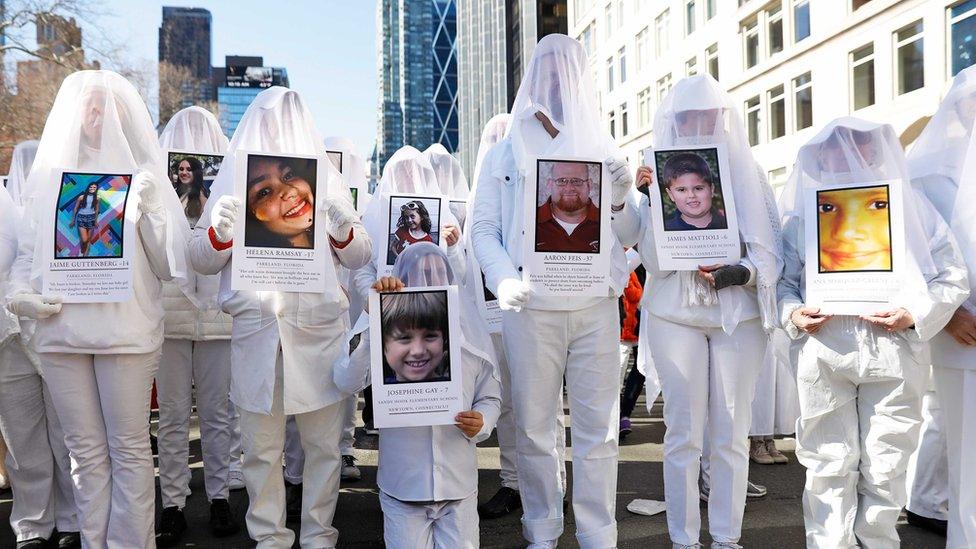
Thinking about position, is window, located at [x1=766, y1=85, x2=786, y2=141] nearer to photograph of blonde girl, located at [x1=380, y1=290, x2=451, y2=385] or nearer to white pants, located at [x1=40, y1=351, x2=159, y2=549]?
photograph of blonde girl, located at [x1=380, y1=290, x2=451, y2=385]

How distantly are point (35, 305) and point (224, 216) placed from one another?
0.91m

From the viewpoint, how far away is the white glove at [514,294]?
138 inches

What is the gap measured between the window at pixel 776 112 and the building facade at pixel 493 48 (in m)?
28.4

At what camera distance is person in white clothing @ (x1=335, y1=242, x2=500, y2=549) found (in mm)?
3529

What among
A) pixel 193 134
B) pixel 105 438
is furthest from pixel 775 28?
pixel 105 438

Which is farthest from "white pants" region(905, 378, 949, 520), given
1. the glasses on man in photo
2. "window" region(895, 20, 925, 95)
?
"window" region(895, 20, 925, 95)

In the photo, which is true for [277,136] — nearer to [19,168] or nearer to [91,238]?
[91,238]

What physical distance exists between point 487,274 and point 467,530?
1.18m

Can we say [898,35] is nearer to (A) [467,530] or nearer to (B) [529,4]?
(A) [467,530]

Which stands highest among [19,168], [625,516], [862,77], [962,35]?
[862,77]

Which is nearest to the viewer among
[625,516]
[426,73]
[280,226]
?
[280,226]

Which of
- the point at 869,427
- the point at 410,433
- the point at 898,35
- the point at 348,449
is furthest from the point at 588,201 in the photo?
the point at 898,35

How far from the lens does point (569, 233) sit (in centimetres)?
382

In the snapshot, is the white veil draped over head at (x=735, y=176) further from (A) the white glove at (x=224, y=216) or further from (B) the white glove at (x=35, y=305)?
(B) the white glove at (x=35, y=305)
